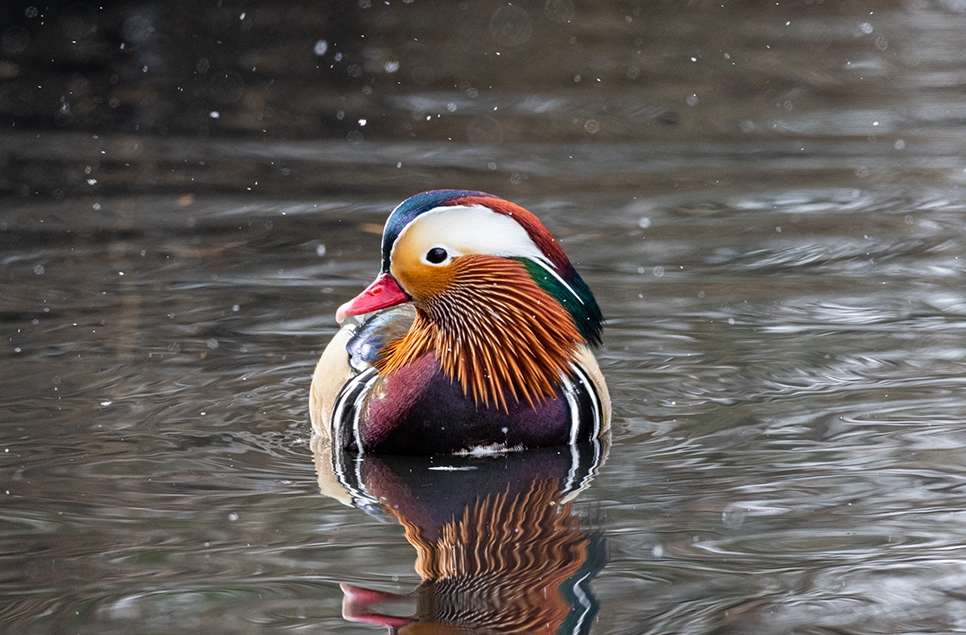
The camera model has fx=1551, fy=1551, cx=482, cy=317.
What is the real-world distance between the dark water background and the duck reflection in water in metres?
0.09

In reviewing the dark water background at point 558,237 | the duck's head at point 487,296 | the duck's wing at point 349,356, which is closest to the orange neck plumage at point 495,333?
the duck's head at point 487,296

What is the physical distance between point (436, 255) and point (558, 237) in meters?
3.07

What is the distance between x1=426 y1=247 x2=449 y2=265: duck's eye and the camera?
5.33m

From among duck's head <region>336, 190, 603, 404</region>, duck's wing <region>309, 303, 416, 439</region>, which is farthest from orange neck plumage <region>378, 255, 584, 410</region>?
duck's wing <region>309, 303, 416, 439</region>

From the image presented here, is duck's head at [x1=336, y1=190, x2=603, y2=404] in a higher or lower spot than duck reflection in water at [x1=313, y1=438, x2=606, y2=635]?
higher

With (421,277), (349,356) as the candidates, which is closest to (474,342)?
(421,277)

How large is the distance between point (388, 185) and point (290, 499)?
4760mm

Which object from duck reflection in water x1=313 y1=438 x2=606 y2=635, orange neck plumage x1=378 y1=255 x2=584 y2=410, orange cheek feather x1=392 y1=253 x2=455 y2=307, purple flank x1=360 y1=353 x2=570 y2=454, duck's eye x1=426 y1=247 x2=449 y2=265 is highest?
duck's eye x1=426 y1=247 x2=449 y2=265

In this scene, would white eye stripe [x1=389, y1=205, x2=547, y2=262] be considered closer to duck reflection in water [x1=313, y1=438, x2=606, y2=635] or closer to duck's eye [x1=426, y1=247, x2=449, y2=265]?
duck's eye [x1=426, y1=247, x2=449, y2=265]

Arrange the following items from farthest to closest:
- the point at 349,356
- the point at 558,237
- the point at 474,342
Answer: the point at 558,237 < the point at 349,356 < the point at 474,342

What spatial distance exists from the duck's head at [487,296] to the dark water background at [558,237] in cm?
47

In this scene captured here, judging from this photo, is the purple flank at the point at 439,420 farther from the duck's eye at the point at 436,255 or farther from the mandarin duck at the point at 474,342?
the duck's eye at the point at 436,255

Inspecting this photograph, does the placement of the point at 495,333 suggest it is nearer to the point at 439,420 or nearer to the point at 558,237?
the point at 439,420

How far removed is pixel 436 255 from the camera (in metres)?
5.35
